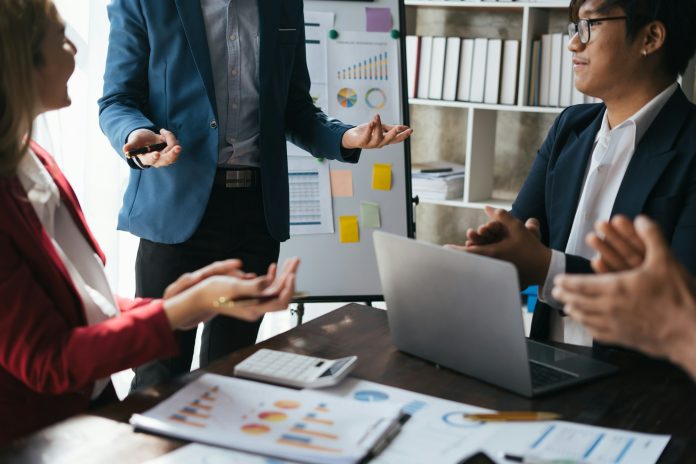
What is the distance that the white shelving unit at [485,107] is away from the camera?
349 centimetres

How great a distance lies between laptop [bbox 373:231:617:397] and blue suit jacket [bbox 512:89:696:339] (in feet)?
1.36

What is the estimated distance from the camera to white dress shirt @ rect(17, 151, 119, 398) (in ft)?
4.50

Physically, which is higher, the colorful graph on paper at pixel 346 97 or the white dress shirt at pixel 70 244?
the colorful graph on paper at pixel 346 97

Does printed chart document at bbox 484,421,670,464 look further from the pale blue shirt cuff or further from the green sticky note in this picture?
the green sticky note

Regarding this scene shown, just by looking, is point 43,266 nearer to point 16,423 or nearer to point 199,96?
point 16,423

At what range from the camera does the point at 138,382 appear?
210 centimetres

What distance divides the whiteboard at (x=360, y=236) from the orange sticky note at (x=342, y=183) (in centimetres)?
2

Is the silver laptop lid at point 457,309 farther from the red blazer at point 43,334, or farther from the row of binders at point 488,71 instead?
the row of binders at point 488,71

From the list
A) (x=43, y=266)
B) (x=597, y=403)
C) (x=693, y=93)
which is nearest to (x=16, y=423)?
(x=43, y=266)

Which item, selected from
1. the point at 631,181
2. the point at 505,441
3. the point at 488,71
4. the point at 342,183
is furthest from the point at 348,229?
the point at 505,441

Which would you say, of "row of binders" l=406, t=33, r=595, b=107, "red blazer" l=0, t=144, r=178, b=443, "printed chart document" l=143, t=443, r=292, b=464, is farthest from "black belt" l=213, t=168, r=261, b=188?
"row of binders" l=406, t=33, r=595, b=107

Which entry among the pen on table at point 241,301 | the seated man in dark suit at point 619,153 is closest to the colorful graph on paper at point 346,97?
the seated man in dark suit at point 619,153

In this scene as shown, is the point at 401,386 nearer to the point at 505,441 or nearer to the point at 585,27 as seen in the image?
the point at 505,441

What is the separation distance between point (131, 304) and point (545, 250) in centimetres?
86
